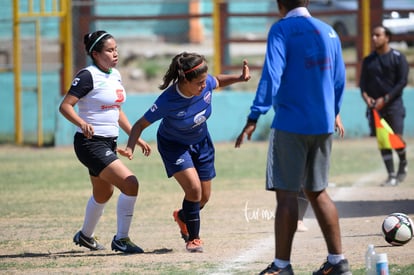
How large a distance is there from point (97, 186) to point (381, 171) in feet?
22.3

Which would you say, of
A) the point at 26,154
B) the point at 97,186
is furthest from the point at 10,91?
the point at 97,186

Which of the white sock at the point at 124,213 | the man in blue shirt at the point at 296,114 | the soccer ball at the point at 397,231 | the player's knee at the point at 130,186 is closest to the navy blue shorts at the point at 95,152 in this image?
the player's knee at the point at 130,186

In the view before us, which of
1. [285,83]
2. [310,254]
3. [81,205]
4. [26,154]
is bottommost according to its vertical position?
[26,154]

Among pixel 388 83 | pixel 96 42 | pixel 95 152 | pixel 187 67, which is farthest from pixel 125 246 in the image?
pixel 388 83

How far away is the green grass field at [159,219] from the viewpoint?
7293mm

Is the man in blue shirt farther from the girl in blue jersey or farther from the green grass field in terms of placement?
the girl in blue jersey

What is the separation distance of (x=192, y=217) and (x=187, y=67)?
133 cm

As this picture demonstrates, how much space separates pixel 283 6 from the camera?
6398 millimetres

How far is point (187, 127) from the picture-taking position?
785cm

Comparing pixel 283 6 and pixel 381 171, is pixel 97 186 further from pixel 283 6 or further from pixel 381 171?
pixel 381 171

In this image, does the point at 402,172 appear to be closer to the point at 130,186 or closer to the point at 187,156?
the point at 187,156

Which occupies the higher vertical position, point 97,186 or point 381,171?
point 97,186

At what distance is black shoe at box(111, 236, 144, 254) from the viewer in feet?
25.8

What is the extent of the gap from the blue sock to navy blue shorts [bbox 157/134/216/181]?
29 cm
